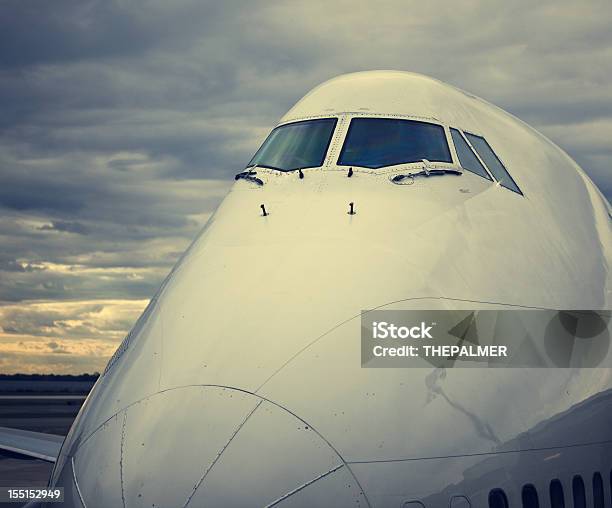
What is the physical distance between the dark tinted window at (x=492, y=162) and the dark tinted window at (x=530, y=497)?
4129mm

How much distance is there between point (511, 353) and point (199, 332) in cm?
297

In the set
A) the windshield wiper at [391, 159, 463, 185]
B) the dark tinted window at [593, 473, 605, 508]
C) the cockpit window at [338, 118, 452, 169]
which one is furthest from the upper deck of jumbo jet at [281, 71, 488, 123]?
the dark tinted window at [593, 473, 605, 508]

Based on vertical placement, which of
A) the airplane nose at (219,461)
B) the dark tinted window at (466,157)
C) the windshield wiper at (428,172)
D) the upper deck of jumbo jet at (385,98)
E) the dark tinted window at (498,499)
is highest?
the upper deck of jumbo jet at (385,98)

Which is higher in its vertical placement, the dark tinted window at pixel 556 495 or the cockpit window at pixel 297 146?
the cockpit window at pixel 297 146

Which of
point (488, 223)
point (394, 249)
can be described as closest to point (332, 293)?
point (394, 249)

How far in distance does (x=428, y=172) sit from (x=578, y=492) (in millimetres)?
3803

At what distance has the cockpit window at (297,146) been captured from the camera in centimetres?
1202

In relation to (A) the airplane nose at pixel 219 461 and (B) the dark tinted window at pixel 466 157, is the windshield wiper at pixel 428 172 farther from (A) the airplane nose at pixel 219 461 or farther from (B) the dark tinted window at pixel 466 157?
(A) the airplane nose at pixel 219 461

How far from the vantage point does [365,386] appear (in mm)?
8789

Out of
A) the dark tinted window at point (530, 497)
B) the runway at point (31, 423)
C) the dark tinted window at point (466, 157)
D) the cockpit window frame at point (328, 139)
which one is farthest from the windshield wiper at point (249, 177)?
the runway at point (31, 423)

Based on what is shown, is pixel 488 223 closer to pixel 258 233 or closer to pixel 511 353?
pixel 511 353

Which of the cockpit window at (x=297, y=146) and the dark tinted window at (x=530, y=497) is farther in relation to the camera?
the cockpit window at (x=297, y=146)

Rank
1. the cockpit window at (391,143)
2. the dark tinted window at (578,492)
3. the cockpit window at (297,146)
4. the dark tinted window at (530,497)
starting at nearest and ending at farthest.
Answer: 1. the dark tinted window at (530,497)
2. the dark tinted window at (578,492)
3. the cockpit window at (391,143)
4. the cockpit window at (297,146)

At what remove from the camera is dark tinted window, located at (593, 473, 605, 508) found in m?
10.2
